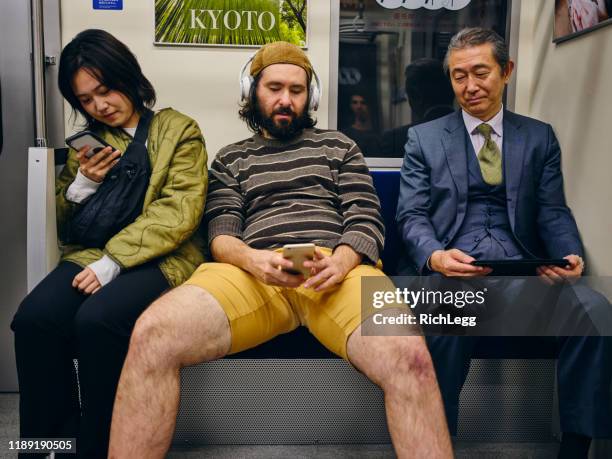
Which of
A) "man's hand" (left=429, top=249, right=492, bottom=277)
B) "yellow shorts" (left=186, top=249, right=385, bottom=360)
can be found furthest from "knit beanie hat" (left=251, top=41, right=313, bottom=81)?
"man's hand" (left=429, top=249, right=492, bottom=277)

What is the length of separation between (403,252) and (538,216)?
0.54 m

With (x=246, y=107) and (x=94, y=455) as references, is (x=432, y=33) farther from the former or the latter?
(x=94, y=455)

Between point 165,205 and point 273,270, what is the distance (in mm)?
500

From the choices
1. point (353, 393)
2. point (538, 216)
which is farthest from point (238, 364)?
point (538, 216)

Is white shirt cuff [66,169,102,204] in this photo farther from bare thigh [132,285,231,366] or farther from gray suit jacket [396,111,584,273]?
gray suit jacket [396,111,584,273]

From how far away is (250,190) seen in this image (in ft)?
7.27

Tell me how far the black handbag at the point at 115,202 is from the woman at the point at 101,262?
27mm

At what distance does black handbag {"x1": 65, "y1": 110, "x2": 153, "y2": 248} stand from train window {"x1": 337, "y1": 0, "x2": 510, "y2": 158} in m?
1.15

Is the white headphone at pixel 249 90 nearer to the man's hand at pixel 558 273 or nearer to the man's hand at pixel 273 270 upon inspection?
the man's hand at pixel 273 270

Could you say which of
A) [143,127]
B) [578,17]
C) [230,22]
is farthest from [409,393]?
[230,22]

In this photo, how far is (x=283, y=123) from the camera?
224 centimetres

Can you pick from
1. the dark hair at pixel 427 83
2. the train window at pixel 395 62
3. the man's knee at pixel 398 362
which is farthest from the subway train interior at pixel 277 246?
the dark hair at pixel 427 83

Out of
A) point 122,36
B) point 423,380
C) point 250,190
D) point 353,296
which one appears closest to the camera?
point 423,380

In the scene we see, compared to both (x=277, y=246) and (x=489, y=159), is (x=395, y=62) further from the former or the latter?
(x=277, y=246)
